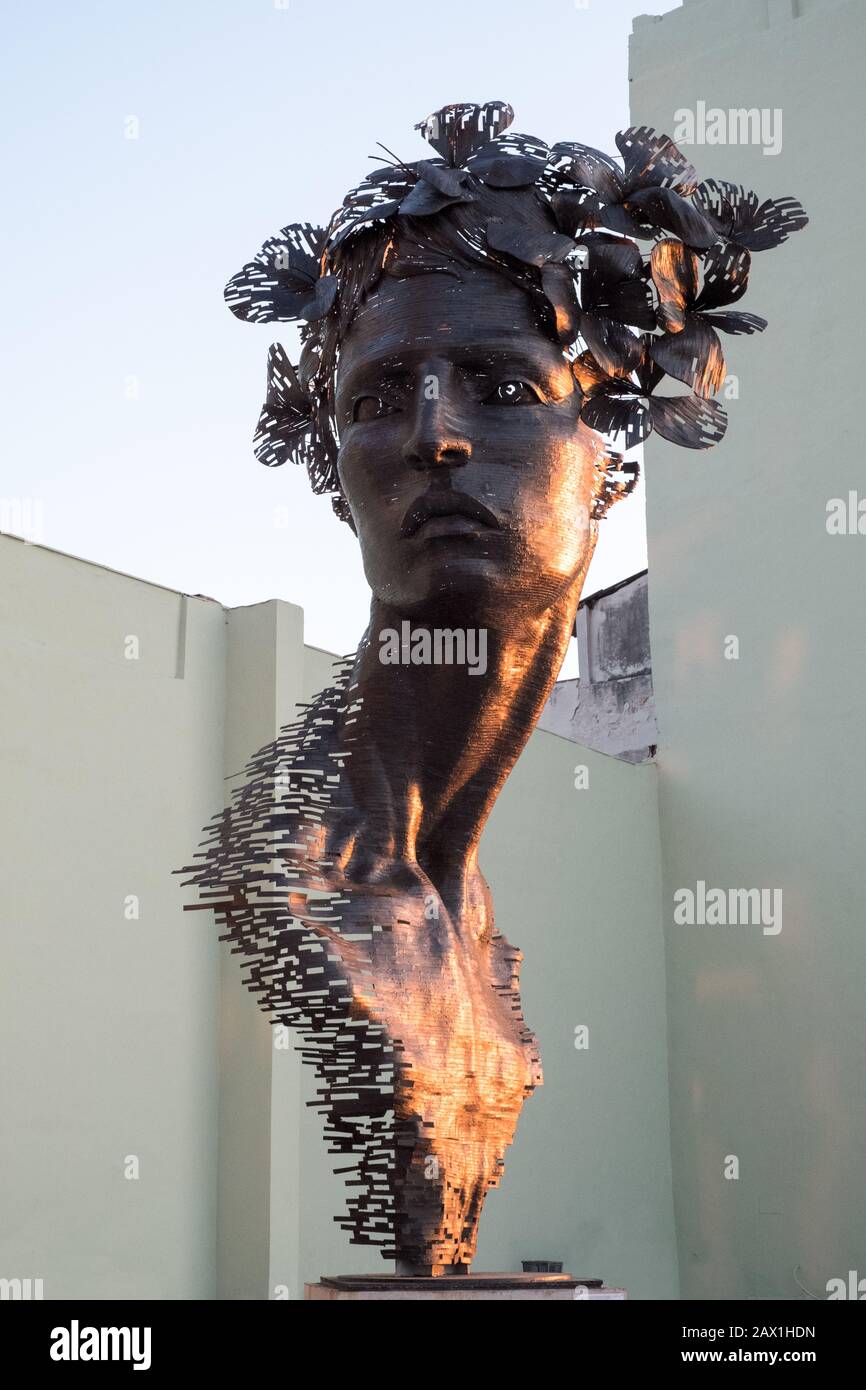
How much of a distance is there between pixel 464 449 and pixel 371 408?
0.86 ft

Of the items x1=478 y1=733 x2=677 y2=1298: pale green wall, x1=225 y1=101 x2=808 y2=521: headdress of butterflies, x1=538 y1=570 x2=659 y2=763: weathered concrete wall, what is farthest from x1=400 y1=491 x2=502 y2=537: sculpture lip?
x1=538 y1=570 x2=659 y2=763: weathered concrete wall

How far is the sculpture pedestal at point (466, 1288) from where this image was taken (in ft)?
8.96

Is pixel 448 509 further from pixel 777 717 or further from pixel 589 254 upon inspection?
pixel 777 717

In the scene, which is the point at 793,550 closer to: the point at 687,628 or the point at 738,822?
the point at 687,628

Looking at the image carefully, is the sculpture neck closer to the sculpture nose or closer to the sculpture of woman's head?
the sculpture of woman's head

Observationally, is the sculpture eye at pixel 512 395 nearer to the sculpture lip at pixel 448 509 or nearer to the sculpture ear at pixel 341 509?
the sculpture lip at pixel 448 509

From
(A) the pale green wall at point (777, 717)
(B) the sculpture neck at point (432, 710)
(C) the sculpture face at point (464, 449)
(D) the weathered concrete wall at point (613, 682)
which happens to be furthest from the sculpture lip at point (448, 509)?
(D) the weathered concrete wall at point (613, 682)

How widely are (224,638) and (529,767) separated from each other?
6.37 feet

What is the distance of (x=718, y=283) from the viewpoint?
10.3ft

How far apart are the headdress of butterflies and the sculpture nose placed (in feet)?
0.84

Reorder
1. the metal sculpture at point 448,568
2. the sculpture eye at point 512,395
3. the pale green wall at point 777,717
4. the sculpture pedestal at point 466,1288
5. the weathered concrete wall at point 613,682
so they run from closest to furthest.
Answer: the sculpture pedestal at point 466,1288, the metal sculpture at point 448,568, the sculpture eye at point 512,395, the pale green wall at point 777,717, the weathered concrete wall at point 613,682

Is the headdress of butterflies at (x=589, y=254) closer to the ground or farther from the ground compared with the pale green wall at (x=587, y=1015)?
farther from the ground

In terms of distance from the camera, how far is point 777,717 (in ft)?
28.4
